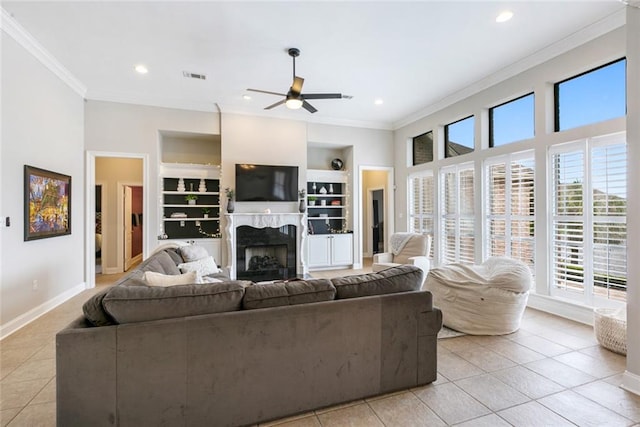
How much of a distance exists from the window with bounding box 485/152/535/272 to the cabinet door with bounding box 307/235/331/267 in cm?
315

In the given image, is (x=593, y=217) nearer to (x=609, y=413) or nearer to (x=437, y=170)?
(x=609, y=413)

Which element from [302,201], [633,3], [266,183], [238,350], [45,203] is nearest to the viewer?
[238,350]

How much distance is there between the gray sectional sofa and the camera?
5.20 ft

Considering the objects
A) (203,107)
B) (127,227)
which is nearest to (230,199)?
(203,107)

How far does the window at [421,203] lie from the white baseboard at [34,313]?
20.6 ft

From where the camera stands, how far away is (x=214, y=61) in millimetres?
4109

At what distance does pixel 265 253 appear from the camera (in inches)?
249

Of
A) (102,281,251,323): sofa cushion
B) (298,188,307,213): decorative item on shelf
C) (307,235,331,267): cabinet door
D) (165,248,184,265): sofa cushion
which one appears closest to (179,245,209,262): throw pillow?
(165,248,184,265): sofa cushion

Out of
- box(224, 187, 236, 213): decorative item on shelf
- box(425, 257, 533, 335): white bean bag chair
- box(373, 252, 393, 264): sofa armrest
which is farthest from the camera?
box(224, 187, 236, 213): decorative item on shelf

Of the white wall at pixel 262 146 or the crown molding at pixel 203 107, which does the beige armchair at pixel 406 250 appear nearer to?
the white wall at pixel 262 146

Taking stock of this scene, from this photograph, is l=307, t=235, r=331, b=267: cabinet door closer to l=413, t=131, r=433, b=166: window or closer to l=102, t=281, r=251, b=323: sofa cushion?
l=413, t=131, r=433, b=166: window

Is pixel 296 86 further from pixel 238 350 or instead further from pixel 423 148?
pixel 423 148

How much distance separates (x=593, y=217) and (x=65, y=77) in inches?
282

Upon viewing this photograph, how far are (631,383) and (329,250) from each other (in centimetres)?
502
